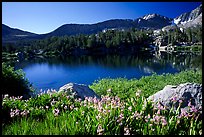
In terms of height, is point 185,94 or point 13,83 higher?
point 185,94

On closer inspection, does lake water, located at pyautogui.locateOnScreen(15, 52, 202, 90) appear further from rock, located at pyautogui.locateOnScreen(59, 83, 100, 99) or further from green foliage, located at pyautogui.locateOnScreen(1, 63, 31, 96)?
rock, located at pyautogui.locateOnScreen(59, 83, 100, 99)

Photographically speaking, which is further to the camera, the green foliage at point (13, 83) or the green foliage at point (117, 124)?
the green foliage at point (13, 83)

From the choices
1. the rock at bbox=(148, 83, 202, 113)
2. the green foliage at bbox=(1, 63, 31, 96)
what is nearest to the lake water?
the green foliage at bbox=(1, 63, 31, 96)

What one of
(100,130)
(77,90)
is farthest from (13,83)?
(100,130)

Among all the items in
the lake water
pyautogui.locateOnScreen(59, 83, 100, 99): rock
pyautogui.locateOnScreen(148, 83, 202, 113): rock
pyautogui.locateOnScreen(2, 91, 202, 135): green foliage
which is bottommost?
the lake water

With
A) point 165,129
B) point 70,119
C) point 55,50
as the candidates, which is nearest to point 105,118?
point 70,119

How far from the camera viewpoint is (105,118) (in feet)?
18.1

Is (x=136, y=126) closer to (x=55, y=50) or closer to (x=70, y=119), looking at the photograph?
(x=70, y=119)

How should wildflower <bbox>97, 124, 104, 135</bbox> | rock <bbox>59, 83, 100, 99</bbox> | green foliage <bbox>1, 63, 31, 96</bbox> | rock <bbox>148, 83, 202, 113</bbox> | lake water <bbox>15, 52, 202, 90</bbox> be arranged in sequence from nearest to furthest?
1. wildflower <bbox>97, 124, 104, 135</bbox>
2. rock <bbox>148, 83, 202, 113</bbox>
3. rock <bbox>59, 83, 100, 99</bbox>
4. green foliage <bbox>1, 63, 31, 96</bbox>
5. lake water <bbox>15, 52, 202, 90</bbox>

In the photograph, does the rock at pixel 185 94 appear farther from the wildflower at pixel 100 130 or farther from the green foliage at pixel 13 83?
the green foliage at pixel 13 83

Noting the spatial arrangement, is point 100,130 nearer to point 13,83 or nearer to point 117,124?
point 117,124

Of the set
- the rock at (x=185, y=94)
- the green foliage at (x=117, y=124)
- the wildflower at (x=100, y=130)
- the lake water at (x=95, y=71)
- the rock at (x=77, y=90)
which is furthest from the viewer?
the lake water at (x=95, y=71)

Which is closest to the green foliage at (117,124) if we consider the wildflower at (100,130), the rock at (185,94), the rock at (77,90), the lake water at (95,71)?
the wildflower at (100,130)

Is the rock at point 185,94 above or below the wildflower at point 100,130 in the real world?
above
